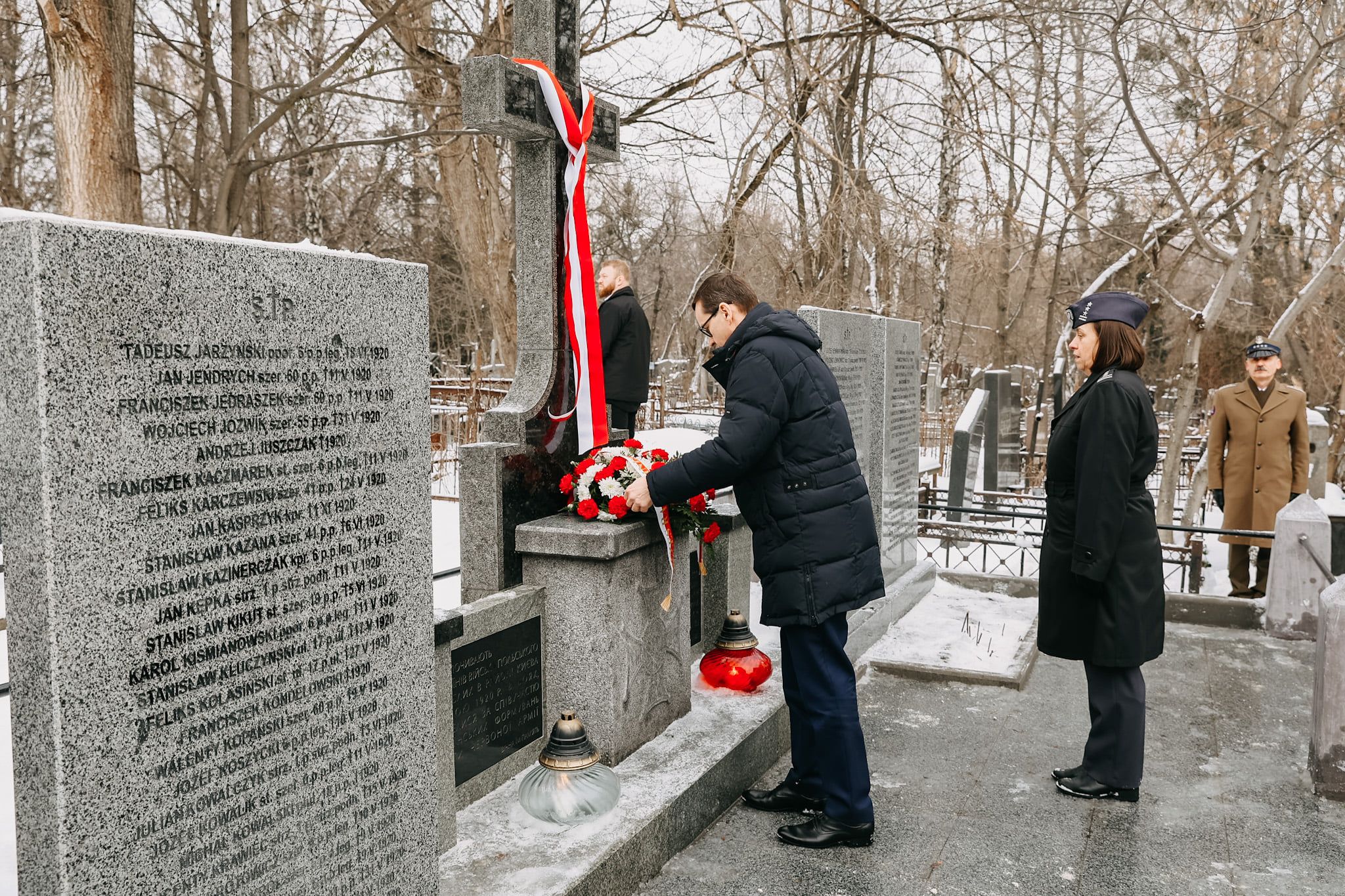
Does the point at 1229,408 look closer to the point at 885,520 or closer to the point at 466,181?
the point at 885,520

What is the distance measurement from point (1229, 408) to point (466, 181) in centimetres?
784

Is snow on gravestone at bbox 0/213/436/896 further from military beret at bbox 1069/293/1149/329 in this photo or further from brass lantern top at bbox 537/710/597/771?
military beret at bbox 1069/293/1149/329

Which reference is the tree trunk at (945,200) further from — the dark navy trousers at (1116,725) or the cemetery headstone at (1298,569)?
the dark navy trousers at (1116,725)

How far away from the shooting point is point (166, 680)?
6.74ft

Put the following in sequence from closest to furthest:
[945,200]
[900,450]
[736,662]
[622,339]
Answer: [736,662] < [622,339] < [900,450] < [945,200]

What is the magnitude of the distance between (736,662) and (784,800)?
2.87 feet

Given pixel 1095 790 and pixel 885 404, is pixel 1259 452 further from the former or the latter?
pixel 1095 790

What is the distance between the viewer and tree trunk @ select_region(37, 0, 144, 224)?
23.3 ft

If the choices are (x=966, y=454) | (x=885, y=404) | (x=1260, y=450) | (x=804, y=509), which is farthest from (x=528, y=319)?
(x=966, y=454)

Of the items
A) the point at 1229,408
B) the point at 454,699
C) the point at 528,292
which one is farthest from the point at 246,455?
the point at 1229,408

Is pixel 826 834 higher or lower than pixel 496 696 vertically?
lower

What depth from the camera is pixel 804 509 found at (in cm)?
390

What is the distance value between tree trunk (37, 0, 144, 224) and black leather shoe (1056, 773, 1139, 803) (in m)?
6.99

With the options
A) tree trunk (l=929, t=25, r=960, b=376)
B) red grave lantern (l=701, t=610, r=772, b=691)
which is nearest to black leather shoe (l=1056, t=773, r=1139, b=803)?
red grave lantern (l=701, t=610, r=772, b=691)
